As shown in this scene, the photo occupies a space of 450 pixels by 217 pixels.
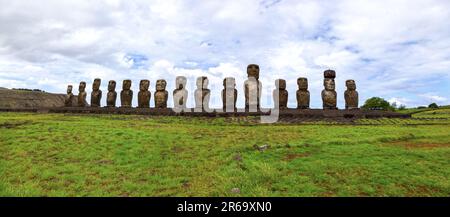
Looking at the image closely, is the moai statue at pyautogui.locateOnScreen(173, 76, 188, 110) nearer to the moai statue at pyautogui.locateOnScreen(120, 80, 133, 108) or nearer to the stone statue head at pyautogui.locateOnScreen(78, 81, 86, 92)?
the moai statue at pyautogui.locateOnScreen(120, 80, 133, 108)

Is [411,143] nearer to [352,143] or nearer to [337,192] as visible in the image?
[352,143]

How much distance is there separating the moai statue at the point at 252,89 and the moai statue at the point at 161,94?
645 cm

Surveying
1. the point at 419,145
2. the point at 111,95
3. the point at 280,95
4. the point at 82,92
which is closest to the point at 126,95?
the point at 111,95

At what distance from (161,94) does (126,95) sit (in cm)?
344

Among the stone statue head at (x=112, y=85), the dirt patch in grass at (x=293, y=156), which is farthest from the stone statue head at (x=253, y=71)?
the dirt patch in grass at (x=293, y=156)

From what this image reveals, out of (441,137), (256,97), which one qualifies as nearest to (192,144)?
(441,137)

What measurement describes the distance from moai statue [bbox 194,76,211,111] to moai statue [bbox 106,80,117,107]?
8.24 m

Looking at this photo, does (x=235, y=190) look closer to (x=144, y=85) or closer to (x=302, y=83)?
(x=302, y=83)

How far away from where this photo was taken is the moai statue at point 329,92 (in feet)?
77.7

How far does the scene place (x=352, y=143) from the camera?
12000 millimetres

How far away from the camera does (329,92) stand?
23.8 metres

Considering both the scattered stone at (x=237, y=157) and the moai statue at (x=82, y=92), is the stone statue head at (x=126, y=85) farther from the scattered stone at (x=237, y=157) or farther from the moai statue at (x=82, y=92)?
the scattered stone at (x=237, y=157)

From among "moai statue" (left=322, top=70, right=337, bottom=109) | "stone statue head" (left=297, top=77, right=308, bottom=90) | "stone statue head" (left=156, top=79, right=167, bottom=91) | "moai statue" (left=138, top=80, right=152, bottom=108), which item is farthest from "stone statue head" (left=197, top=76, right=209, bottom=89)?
"moai statue" (left=322, top=70, right=337, bottom=109)
